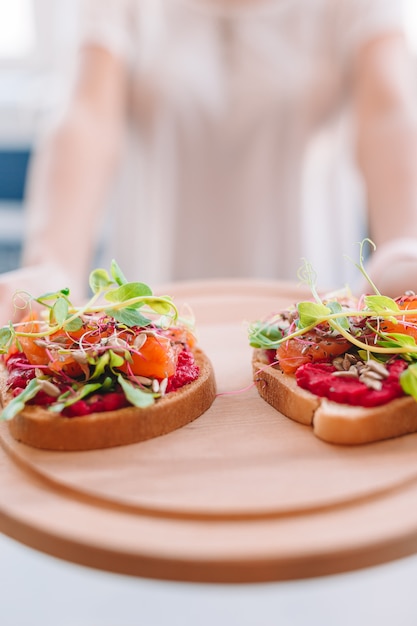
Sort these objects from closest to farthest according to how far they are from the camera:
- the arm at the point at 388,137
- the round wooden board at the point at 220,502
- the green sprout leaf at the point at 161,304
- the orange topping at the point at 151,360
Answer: the round wooden board at the point at 220,502 → the orange topping at the point at 151,360 → the green sprout leaf at the point at 161,304 → the arm at the point at 388,137

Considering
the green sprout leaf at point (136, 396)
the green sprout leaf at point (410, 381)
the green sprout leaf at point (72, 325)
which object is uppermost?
the green sprout leaf at point (72, 325)

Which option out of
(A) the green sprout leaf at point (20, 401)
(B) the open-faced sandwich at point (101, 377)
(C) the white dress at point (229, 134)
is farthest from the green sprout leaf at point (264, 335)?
(C) the white dress at point (229, 134)

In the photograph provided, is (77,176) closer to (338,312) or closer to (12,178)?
(338,312)

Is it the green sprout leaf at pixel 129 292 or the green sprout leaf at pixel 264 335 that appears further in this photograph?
the green sprout leaf at pixel 264 335

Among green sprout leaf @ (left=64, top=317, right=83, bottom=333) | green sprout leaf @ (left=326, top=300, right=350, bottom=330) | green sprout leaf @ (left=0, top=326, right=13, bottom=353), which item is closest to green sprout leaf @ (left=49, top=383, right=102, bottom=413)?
green sprout leaf @ (left=64, top=317, right=83, bottom=333)

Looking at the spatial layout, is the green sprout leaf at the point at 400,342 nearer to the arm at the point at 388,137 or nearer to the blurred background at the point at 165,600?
the arm at the point at 388,137

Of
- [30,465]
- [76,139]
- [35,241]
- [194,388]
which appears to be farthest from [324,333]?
[76,139]

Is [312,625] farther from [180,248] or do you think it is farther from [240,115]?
[240,115]
